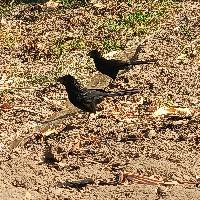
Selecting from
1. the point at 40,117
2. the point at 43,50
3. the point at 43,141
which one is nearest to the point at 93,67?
the point at 43,50

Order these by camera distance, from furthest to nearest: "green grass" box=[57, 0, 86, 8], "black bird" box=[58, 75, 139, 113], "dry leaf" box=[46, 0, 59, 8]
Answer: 1. "dry leaf" box=[46, 0, 59, 8]
2. "green grass" box=[57, 0, 86, 8]
3. "black bird" box=[58, 75, 139, 113]

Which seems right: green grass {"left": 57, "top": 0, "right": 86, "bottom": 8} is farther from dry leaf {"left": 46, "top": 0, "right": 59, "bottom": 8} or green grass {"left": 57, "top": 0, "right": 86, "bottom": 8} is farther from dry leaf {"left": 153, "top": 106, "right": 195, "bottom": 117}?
dry leaf {"left": 153, "top": 106, "right": 195, "bottom": 117}

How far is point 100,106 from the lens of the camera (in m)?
7.55

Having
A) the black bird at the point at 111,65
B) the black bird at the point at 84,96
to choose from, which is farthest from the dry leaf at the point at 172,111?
the black bird at the point at 111,65

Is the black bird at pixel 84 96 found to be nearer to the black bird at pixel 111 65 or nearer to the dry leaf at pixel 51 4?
the black bird at pixel 111 65

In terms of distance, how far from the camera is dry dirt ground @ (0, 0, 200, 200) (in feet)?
19.0

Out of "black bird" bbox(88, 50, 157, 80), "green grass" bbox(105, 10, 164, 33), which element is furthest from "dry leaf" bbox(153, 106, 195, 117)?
"green grass" bbox(105, 10, 164, 33)

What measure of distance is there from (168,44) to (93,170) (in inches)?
166

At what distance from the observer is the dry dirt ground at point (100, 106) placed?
5785mm

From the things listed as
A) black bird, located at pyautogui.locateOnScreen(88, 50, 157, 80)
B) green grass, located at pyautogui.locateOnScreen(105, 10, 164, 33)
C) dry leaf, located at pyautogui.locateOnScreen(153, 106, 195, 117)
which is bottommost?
dry leaf, located at pyautogui.locateOnScreen(153, 106, 195, 117)

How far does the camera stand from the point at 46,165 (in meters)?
6.21

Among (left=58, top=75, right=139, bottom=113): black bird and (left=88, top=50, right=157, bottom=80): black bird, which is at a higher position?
(left=88, top=50, right=157, bottom=80): black bird

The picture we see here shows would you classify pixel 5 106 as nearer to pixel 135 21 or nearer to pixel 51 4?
pixel 135 21

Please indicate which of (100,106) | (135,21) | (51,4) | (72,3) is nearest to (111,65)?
(100,106)
